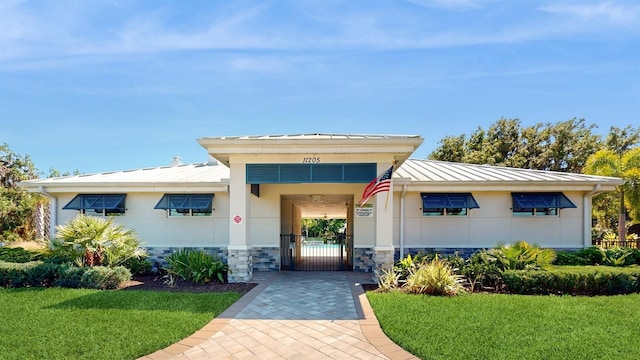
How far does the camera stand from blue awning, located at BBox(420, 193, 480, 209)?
11.9m

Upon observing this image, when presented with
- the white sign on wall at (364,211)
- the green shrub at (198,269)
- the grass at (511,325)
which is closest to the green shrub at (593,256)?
the grass at (511,325)

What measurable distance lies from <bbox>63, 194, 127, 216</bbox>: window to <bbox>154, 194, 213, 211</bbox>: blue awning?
57.9 inches

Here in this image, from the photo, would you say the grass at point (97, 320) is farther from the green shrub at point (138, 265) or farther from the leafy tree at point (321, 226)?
the leafy tree at point (321, 226)

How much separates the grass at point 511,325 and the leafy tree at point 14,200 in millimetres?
24810

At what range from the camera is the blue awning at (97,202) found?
12.4 meters

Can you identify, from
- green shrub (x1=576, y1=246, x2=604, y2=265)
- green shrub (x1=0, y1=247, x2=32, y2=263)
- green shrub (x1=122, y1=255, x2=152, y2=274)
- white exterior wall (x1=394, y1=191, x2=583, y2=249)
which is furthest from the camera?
white exterior wall (x1=394, y1=191, x2=583, y2=249)

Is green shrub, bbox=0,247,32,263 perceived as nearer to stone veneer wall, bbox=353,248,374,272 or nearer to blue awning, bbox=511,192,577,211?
stone veneer wall, bbox=353,248,374,272

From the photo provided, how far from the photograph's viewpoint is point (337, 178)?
9750mm

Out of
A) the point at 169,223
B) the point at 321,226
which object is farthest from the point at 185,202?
the point at 321,226

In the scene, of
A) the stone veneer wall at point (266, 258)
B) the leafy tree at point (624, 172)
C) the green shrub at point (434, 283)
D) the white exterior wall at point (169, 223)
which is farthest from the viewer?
the leafy tree at point (624, 172)

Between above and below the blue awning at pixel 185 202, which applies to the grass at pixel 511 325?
below

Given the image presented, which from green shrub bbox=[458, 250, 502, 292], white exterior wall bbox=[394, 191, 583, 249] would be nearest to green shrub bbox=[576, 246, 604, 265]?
white exterior wall bbox=[394, 191, 583, 249]

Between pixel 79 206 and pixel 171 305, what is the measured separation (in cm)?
772

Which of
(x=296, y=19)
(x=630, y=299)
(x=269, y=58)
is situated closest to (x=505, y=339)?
(x=630, y=299)
